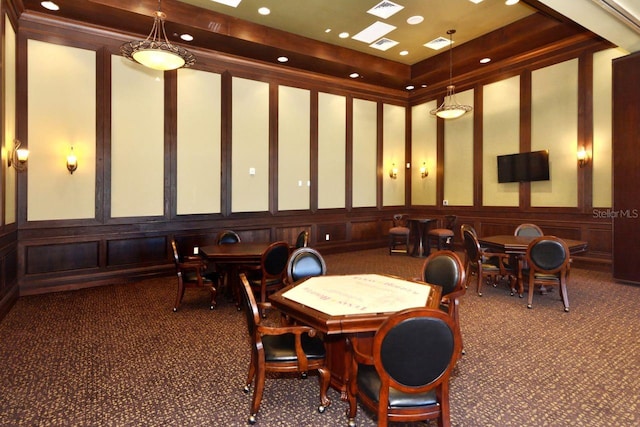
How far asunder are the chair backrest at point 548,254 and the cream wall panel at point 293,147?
4.68m

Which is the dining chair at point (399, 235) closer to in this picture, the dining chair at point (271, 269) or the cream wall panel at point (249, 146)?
the cream wall panel at point (249, 146)

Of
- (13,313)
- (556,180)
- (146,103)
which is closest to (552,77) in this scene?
(556,180)

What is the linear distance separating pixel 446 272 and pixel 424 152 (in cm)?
688

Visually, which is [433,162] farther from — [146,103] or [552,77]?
[146,103]

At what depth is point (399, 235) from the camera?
820 cm

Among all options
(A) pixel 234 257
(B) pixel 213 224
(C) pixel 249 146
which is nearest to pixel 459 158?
(C) pixel 249 146

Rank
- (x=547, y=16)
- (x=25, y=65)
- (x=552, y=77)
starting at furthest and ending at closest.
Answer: (x=552, y=77) < (x=547, y=16) < (x=25, y=65)

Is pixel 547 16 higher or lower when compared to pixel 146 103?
higher

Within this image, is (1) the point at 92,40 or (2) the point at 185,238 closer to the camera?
(1) the point at 92,40

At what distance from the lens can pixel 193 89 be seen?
6406mm

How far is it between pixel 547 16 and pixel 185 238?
23.2 ft

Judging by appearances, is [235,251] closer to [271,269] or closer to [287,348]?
[271,269]

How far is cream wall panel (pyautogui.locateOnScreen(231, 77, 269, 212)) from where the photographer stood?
22.8 ft

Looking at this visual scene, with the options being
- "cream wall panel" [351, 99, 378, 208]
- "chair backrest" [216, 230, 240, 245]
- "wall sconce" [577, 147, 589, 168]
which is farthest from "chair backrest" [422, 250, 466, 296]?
"cream wall panel" [351, 99, 378, 208]
